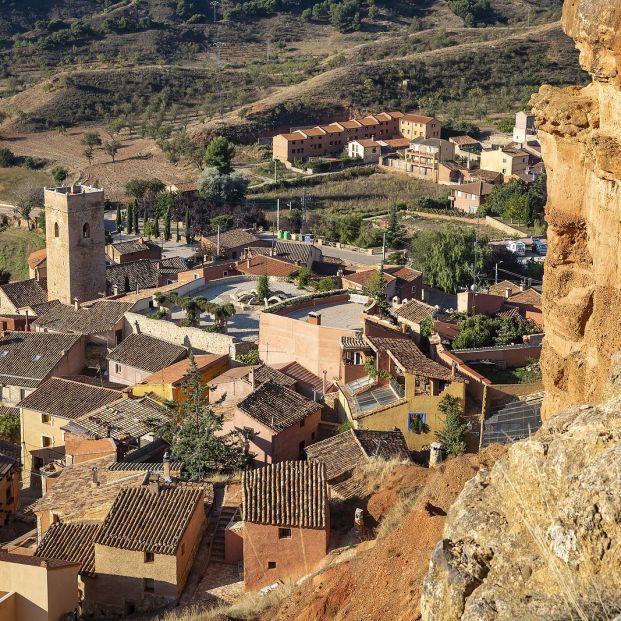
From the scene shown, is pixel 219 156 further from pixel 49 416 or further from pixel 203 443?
pixel 203 443

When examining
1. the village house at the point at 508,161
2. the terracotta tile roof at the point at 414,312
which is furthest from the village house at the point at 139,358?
the village house at the point at 508,161

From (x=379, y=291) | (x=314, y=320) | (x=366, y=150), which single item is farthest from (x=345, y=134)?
(x=314, y=320)

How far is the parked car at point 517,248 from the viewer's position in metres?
42.0

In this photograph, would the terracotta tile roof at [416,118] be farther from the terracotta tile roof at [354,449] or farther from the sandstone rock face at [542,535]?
the sandstone rock face at [542,535]

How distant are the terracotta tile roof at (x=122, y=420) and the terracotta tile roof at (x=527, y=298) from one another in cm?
1007

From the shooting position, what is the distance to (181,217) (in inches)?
1885

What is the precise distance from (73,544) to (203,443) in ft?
11.1

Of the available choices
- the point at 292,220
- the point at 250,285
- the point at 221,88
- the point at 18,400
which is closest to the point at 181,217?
the point at 292,220

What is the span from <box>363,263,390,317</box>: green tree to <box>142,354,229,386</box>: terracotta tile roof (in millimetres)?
3577

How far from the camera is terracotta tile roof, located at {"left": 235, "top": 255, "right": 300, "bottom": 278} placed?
106 ft

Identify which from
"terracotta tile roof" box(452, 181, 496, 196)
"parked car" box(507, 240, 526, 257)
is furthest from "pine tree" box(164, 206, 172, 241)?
"terracotta tile roof" box(452, 181, 496, 196)

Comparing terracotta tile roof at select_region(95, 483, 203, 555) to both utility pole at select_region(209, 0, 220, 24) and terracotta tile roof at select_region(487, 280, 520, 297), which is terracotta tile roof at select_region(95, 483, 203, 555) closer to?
terracotta tile roof at select_region(487, 280, 520, 297)

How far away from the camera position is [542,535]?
5336mm

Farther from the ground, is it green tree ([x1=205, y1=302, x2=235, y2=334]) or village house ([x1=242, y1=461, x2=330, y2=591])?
village house ([x1=242, y1=461, x2=330, y2=591])
